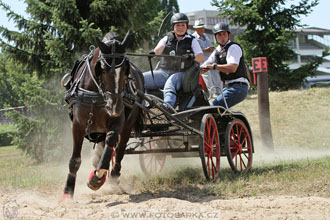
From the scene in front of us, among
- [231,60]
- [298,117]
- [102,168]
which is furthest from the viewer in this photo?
[298,117]

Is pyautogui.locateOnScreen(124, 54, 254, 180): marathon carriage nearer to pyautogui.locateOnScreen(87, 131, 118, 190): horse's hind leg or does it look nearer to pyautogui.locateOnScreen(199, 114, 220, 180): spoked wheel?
pyautogui.locateOnScreen(199, 114, 220, 180): spoked wheel

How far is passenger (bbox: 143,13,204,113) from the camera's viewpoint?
659cm

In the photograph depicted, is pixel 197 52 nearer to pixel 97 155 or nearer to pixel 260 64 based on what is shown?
pixel 97 155

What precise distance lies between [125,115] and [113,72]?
1049mm

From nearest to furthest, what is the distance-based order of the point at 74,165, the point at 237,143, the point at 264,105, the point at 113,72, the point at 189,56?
1. the point at 113,72
2. the point at 74,165
3. the point at 189,56
4. the point at 237,143
5. the point at 264,105

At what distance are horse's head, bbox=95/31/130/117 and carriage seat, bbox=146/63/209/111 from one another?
1607 millimetres

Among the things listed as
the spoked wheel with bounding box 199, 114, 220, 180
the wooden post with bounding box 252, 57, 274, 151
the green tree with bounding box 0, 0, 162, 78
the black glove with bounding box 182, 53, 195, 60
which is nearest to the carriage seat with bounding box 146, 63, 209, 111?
the black glove with bounding box 182, 53, 195, 60

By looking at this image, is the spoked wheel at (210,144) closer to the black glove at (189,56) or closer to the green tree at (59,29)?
the black glove at (189,56)

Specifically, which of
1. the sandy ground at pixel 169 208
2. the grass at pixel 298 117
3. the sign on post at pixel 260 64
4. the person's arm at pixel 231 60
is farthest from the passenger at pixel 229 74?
the grass at pixel 298 117

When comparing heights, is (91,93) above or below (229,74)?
below

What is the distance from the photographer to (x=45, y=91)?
11953 mm

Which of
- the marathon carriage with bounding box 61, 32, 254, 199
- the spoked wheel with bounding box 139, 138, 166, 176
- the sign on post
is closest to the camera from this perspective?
the marathon carriage with bounding box 61, 32, 254, 199

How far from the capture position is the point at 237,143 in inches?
291

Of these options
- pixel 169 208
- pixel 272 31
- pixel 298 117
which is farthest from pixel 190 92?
pixel 272 31
